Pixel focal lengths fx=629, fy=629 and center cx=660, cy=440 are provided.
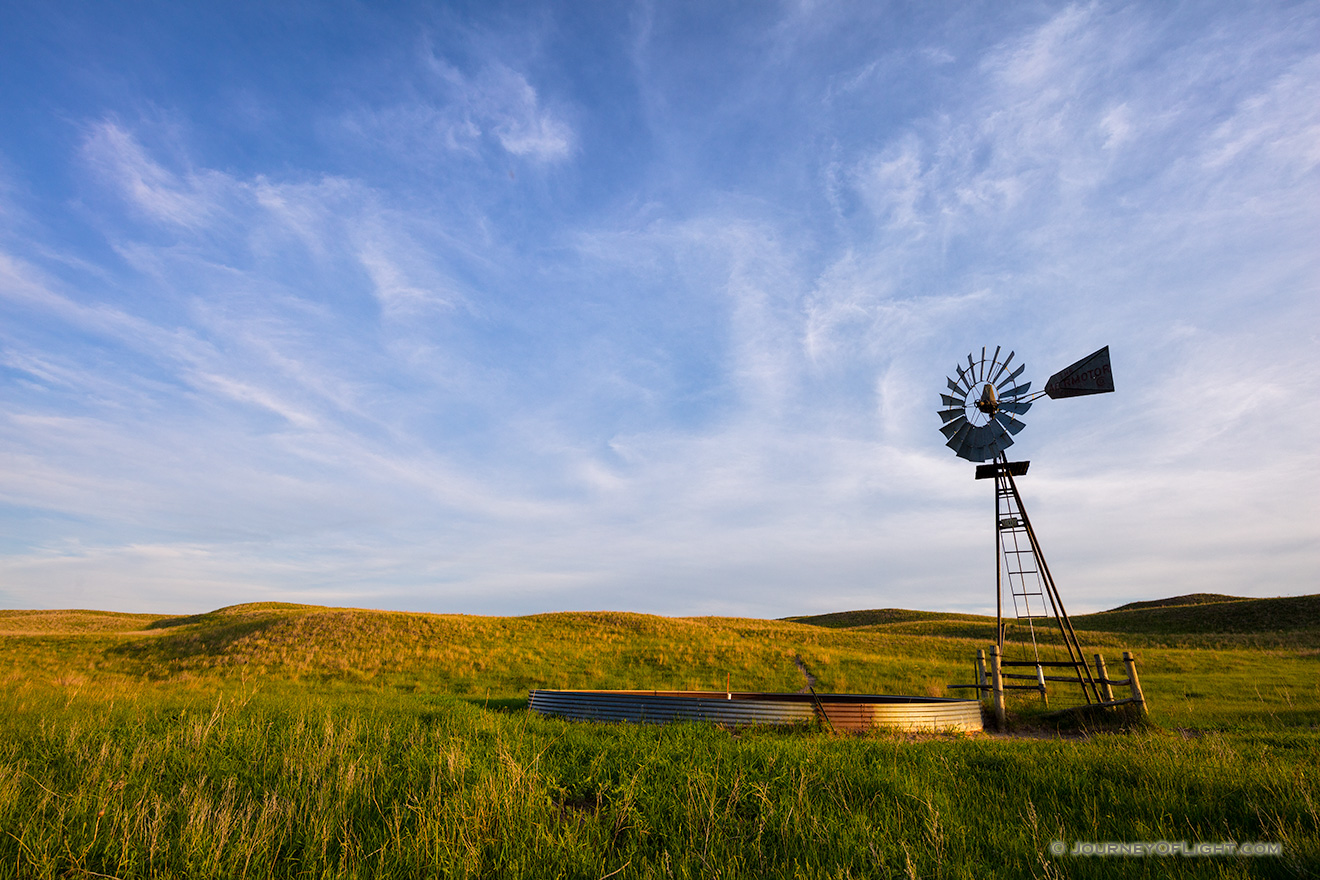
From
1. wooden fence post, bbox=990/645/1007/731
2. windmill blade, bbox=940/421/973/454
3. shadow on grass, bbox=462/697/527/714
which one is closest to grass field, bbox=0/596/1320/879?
wooden fence post, bbox=990/645/1007/731

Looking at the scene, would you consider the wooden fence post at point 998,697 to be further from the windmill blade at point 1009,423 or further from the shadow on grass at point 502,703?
the shadow on grass at point 502,703

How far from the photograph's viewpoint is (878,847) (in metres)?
4.94

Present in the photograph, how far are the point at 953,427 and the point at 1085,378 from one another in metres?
3.45

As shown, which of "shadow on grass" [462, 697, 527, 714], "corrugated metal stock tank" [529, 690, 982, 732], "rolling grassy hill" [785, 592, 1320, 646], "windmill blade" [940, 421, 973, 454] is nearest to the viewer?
"corrugated metal stock tank" [529, 690, 982, 732]

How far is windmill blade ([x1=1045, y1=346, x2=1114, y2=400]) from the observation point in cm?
1623

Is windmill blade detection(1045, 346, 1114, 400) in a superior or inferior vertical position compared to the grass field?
superior

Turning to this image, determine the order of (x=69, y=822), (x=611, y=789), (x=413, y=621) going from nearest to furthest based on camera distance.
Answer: (x=69, y=822)
(x=611, y=789)
(x=413, y=621)

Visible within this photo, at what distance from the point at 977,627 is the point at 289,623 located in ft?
189

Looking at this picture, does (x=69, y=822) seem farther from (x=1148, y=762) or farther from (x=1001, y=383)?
(x=1001, y=383)

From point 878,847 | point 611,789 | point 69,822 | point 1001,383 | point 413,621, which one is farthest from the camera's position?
point 413,621

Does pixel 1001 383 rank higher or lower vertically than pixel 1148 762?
higher

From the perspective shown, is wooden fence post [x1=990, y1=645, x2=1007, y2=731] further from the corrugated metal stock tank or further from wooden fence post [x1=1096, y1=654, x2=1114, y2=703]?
wooden fence post [x1=1096, y1=654, x2=1114, y2=703]

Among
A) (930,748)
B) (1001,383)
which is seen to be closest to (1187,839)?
(930,748)

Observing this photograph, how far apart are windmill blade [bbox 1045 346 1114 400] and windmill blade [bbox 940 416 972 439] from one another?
218cm
